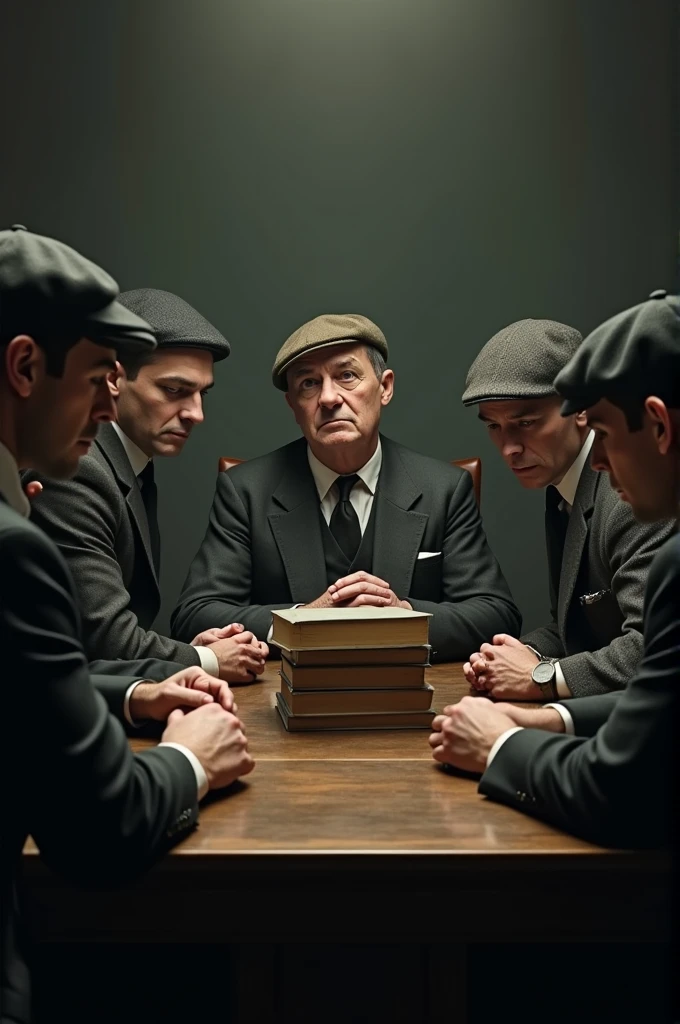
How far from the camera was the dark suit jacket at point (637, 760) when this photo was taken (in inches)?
44.0

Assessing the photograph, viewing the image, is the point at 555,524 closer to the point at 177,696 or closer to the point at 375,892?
the point at 177,696

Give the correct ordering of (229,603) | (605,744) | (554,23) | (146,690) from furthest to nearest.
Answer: (554,23), (229,603), (146,690), (605,744)

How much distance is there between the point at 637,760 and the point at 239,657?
1.17 m

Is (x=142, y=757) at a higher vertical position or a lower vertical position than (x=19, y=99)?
lower

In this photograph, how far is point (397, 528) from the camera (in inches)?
113

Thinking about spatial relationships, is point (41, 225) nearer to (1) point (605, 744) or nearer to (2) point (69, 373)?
(2) point (69, 373)

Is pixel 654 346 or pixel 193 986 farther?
pixel 193 986

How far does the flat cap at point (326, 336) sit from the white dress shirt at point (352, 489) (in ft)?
0.98

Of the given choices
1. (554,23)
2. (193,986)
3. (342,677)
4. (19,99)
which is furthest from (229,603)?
(554,23)

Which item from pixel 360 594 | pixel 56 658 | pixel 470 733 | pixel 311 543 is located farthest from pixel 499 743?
pixel 311 543

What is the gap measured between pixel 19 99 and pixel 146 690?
2.88 m

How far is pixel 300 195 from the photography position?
12.5 ft

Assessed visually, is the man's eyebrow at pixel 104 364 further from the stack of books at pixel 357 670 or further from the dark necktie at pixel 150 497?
the dark necktie at pixel 150 497

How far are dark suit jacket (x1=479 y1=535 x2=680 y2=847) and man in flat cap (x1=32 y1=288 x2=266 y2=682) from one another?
0.91m
